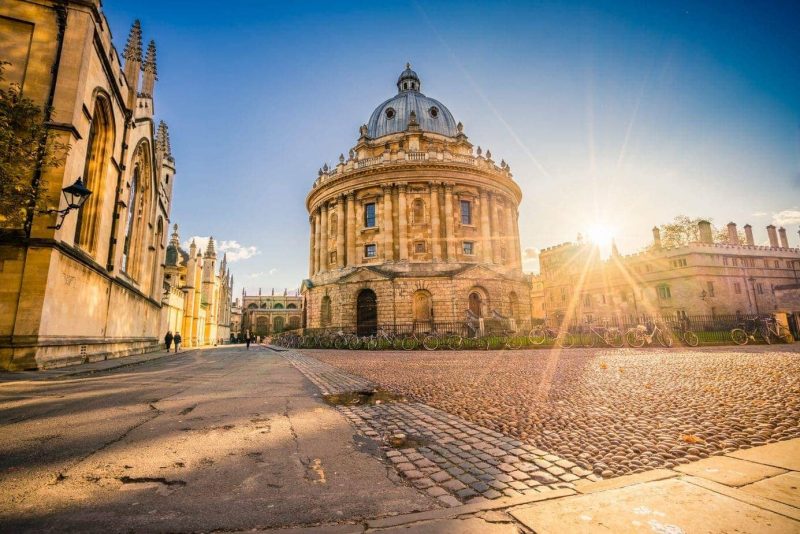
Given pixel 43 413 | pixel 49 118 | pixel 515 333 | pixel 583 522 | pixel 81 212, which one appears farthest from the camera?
pixel 515 333

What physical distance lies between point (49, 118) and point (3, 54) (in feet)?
10.0

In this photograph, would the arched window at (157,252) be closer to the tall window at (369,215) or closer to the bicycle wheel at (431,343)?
the tall window at (369,215)

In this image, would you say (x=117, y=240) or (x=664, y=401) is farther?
(x=117, y=240)

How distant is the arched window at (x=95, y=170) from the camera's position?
13.0 m

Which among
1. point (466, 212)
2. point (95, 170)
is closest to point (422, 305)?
point (466, 212)

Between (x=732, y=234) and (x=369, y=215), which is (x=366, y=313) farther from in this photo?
(x=732, y=234)

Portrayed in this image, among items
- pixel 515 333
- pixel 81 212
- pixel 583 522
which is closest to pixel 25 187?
pixel 81 212

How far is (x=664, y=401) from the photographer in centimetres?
520

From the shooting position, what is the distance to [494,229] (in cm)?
3478

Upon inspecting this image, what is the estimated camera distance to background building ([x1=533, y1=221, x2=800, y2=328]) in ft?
132

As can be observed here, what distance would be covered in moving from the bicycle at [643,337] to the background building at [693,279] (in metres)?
21.2

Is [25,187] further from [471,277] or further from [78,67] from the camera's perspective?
[471,277]

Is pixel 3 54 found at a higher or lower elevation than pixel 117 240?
higher

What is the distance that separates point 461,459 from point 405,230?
1173 inches
